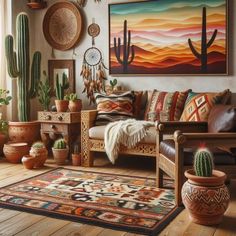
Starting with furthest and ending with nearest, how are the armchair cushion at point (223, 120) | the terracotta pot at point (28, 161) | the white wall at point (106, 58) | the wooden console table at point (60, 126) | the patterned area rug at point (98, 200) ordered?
the wooden console table at point (60, 126) < the white wall at point (106, 58) < the terracotta pot at point (28, 161) < the armchair cushion at point (223, 120) < the patterned area rug at point (98, 200)

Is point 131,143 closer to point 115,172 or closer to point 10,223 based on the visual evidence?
point 115,172

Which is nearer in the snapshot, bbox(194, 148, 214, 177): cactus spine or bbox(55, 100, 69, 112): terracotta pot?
bbox(194, 148, 214, 177): cactus spine

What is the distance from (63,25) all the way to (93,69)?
2.53 feet

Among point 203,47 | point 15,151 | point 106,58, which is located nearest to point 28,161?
point 15,151

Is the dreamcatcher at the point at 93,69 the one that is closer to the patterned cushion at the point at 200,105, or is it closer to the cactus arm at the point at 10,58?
the cactus arm at the point at 10,58

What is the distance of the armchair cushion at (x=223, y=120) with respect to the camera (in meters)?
3.03

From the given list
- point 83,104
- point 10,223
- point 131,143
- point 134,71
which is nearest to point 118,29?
point 134,71

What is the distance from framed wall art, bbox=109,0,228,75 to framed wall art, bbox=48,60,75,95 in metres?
0.60

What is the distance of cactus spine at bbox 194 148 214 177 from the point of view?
2.50 metres

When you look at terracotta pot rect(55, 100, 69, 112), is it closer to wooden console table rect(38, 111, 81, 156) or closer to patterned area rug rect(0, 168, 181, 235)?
wooden console table rect(38, 111, 81, 156)

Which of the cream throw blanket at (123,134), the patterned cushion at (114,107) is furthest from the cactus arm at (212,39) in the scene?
the cream throw blanket at (123,134)

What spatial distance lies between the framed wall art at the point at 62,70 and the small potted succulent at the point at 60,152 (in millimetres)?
991

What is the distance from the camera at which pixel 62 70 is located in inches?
206

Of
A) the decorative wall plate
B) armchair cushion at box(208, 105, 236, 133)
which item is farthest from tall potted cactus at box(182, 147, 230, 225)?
the decorative wall plate
